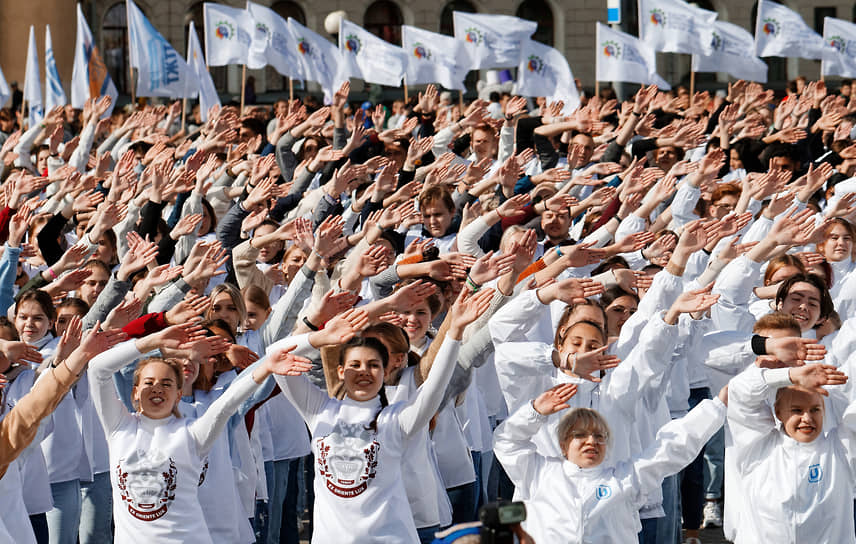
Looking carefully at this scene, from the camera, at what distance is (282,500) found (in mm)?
7902

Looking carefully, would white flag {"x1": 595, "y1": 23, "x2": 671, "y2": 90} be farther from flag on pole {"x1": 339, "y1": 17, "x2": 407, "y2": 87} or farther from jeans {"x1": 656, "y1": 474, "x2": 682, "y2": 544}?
jeans {"x1": 656, "y1": 474, "x2": 682, "y2": 544}

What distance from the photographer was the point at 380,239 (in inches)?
329

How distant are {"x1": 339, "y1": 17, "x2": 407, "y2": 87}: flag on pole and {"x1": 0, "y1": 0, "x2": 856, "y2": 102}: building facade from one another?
21.8m

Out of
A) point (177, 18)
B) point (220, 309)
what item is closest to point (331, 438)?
point (220, 309)

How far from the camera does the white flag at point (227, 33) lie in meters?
17.6

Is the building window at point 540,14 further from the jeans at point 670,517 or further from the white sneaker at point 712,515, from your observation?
the jeans at point 670,517

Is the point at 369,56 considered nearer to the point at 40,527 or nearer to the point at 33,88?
the point at 33,88

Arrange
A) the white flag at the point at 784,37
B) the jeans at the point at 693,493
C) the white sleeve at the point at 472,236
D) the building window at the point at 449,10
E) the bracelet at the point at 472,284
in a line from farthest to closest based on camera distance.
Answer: the building window at the point at 449,10 → the white flag at the point at 784,37 → the white sleeve at the point at 472,236 → the jeans at the point at 693,493 → the bracelet at the point at 472,284

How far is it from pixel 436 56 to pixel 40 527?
39.5ft

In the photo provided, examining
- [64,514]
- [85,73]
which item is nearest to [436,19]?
[85,73]

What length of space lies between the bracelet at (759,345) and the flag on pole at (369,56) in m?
11.5

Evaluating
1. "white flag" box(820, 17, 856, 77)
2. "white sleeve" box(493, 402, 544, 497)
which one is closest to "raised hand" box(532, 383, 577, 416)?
"white sleeve" box(493, 402, 544, 497)

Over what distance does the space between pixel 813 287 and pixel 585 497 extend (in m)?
2.00

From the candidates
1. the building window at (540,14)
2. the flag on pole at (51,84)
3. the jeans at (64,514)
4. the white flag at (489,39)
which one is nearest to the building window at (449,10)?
the building window at (540,14)
